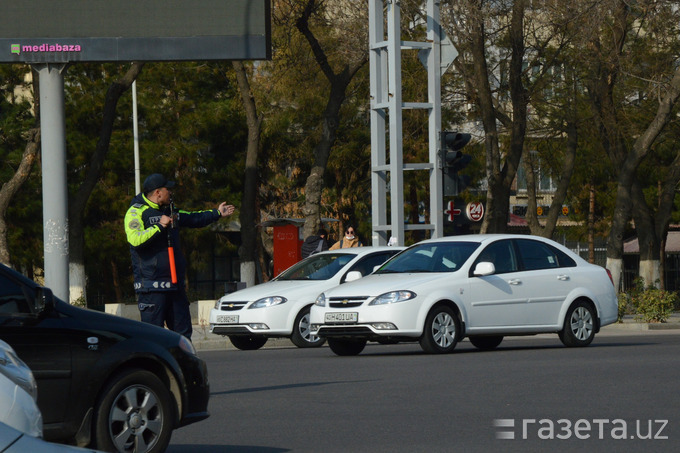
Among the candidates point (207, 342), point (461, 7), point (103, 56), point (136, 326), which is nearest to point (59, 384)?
point (136, 326)

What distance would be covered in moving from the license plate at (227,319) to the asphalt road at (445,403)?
214 centimetres

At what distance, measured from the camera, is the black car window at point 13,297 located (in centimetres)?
752

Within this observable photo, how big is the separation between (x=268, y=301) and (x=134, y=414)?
1102cm

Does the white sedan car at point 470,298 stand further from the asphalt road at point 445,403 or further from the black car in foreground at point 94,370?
the black car in foreground at point 94,370

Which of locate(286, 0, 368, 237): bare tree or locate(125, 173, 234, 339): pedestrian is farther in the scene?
locate(286, 0, 368, 237): bare tree

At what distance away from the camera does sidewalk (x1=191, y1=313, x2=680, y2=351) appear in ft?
68.0

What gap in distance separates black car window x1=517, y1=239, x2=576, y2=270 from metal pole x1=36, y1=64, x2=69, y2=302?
→ 8689mm

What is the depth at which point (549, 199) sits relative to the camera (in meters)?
69.6

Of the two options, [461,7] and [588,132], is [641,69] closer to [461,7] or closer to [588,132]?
[588,132]

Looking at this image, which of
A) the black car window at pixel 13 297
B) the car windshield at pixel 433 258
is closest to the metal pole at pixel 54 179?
the car windshield at pixel 433 258

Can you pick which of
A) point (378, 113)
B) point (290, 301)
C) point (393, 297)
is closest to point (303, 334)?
point (290, 301)

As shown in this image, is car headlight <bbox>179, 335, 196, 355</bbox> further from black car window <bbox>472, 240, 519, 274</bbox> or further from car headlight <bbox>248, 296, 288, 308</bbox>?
car headlight <bbox>248, 296, 288, 308</bbox>

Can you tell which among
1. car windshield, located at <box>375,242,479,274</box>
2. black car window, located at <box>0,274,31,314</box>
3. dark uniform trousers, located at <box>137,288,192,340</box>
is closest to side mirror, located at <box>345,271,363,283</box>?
car windshield, located at <box>375,242,479,274</box>

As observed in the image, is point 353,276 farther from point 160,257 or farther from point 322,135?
point 322,135
